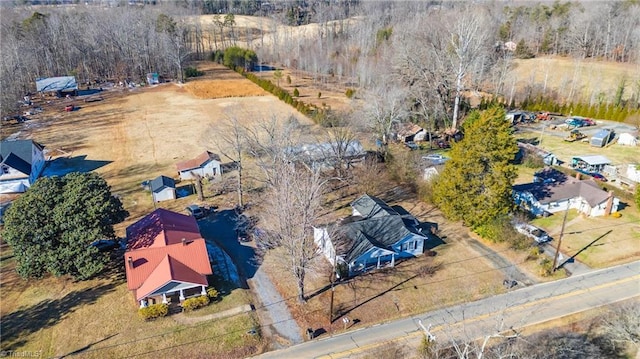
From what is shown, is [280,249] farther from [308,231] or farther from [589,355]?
[589,355]

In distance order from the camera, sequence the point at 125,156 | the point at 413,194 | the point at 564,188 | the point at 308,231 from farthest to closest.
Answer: the point at 125,156, the point at 413,194, the point at 564,188, the point at 308,231

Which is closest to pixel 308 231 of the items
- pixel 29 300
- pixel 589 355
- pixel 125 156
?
pixel 589 355

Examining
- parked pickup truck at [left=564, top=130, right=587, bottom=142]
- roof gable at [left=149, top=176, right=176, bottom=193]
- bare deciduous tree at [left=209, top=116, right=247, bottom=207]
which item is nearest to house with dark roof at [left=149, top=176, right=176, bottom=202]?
roof gable at [left=149, top=176, right=176, bottom=193]

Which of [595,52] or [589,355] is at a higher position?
[595,52]

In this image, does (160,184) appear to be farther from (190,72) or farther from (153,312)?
(190,72)

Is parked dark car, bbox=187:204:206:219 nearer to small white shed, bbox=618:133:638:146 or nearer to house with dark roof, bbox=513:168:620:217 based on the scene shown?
house with dark roof, bbox=513:168:620:217

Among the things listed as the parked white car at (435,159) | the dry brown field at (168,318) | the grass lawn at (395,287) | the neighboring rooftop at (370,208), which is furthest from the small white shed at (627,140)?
the neighboring rooftop at (370,208)
